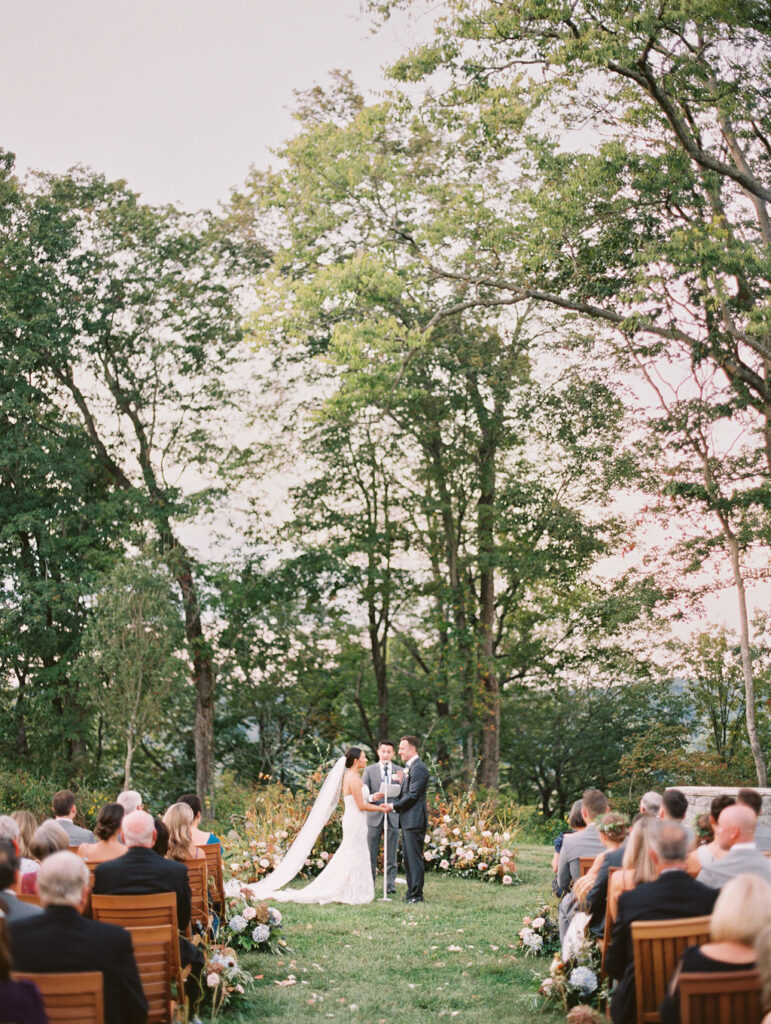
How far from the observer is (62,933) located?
417cm

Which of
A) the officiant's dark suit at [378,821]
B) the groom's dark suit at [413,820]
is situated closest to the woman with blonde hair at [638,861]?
the groom's dark suit at [413,820]

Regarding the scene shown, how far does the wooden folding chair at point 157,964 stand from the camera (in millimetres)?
5152

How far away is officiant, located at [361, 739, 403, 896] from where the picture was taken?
447 inches

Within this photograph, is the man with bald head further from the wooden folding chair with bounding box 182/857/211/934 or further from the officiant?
the officiant

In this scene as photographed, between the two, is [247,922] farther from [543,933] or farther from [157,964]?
[157,964]

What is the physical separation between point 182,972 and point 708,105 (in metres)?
13.7

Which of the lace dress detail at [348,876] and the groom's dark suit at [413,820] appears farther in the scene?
the lace dress detail at [348,876]

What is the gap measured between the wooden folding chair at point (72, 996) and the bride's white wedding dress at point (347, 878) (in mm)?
6928

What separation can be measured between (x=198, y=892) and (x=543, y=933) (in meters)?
2.58

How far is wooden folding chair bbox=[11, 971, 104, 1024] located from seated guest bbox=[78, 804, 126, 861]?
210cm

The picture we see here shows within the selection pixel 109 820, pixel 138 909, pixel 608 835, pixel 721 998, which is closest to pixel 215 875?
pixel 109 820

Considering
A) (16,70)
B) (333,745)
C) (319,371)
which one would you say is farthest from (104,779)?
(16,70)

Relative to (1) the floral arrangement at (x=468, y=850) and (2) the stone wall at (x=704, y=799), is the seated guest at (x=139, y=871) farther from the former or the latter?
(2) the stone wall at (x=704, y=799)

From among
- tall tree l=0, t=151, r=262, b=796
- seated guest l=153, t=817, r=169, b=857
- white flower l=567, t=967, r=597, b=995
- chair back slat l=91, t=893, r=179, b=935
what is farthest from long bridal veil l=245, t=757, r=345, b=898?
tall tree l=0, t=151, r=262, b=796
